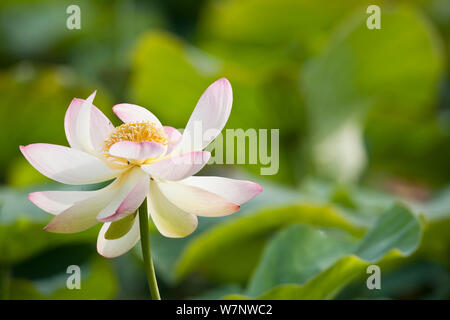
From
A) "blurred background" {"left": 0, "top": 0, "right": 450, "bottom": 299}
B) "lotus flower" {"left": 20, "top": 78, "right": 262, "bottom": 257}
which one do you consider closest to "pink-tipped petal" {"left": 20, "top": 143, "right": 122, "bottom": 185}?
"lotus flower" {"left": 20, "top": 78, "right": 262, "bottom": 257}

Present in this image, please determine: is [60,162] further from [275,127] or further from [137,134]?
[275,127]

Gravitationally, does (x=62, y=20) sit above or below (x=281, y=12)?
above

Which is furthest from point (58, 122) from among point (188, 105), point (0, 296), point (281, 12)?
point (281, 12)

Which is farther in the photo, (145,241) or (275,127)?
(275,127)

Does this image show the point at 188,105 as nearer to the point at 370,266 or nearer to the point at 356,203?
the point at 356,203
